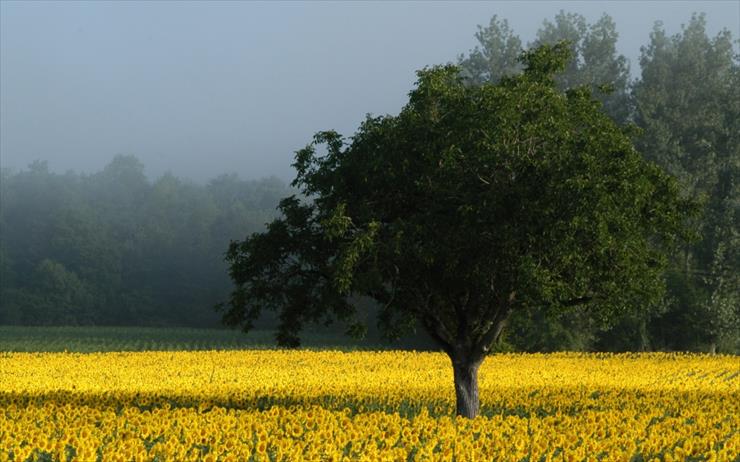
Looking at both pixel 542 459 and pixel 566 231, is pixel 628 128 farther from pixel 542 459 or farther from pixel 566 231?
pixel 542 459

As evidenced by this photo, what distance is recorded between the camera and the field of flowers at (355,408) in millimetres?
15680

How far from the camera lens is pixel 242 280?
968 inches

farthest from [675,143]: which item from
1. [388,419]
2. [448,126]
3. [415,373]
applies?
[388,419]

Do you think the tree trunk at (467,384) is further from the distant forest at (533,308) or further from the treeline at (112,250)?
the treeline at (112,250)

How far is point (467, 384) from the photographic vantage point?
79.1 feet

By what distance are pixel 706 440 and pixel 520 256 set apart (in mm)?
5078

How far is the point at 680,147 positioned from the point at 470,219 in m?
50.2

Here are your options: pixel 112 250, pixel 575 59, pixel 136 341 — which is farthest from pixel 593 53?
pixel 112 250

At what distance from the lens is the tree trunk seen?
24.1 metres

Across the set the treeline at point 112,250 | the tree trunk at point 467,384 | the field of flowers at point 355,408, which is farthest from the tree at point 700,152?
the treeline at point 112,250

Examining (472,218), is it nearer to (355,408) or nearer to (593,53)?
(355,408)

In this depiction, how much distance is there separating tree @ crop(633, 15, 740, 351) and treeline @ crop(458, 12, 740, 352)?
0.23ft

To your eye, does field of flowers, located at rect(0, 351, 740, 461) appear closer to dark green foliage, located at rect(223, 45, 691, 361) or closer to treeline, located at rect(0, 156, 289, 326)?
dark green foliage, located at rect(223, 45, 691, 361)

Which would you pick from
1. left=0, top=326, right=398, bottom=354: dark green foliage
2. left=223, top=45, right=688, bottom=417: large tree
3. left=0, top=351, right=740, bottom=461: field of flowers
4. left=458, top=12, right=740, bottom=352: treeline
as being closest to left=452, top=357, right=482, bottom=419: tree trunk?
left=223, top=45, right=688, bottom=417: large tree
